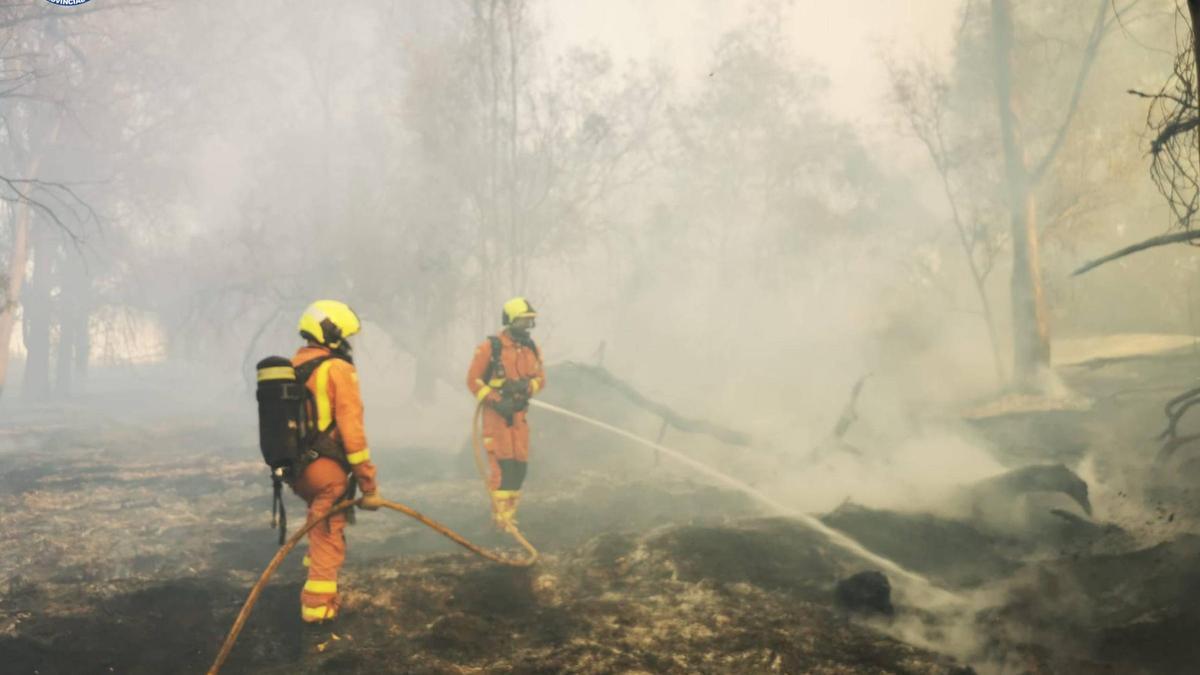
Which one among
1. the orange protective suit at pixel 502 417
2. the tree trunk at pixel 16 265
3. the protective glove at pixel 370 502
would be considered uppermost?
the tree trunk at pixel 16 265

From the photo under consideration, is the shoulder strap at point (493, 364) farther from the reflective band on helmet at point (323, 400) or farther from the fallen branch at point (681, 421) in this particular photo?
the fallen branch at point (681, 421)

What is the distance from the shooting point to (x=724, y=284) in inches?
1085

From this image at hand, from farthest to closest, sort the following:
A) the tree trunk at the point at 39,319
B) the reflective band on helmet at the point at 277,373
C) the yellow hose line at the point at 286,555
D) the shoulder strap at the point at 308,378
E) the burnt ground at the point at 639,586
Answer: the tree trunk at the point at 39,319 → the shoulder strap at the point at 308,378 → the reflective band on helmet at the point at 277,373 → the burnt ground at the point at 639,586 → the yellow hose line at the point at 286,555

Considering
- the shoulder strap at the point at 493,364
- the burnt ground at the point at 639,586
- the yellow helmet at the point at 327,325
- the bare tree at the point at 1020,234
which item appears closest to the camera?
the burnt ground at the point at 639,586

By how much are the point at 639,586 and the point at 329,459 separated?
2571 millimetres

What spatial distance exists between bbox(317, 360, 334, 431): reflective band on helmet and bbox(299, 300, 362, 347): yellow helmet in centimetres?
21

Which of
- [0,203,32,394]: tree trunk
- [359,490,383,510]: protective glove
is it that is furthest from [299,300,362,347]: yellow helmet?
[0,203,32,394]: tree trunk

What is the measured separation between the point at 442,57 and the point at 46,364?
17693 millimetres

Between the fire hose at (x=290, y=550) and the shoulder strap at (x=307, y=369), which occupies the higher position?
the shoulder strap at (x=307, y=369)

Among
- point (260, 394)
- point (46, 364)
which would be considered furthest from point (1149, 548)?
point (46, 364)

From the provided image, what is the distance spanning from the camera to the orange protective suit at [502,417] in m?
8.27

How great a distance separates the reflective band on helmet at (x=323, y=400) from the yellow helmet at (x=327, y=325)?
207 millimetres

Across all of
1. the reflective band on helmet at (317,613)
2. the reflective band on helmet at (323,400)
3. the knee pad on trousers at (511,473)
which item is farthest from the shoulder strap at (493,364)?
the reflective band on helmet at (317,613)

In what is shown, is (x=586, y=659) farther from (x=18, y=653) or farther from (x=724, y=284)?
(x=724, y=284)
